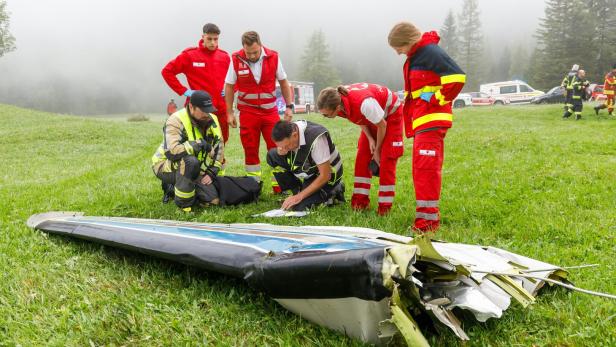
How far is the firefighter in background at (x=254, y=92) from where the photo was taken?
5.32 metres

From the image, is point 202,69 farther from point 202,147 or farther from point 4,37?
point 4,37

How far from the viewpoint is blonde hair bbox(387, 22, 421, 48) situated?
3.59m

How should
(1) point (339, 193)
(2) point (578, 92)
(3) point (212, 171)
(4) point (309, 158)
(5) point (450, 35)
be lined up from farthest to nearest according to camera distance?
(5) point (450, 35) < (2) point (578, 92) < (3) point (212, 171) < (1) point (339, 193) < (4) point (309, 158)

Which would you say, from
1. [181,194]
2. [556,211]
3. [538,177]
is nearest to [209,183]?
[181,194]

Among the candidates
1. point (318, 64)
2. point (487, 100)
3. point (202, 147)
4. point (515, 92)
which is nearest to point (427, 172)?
point (202, 147)

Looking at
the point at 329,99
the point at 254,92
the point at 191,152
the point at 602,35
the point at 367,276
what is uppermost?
the point at 602,35

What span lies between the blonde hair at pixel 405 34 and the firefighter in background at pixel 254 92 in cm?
206

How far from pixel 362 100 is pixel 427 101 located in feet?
2.02

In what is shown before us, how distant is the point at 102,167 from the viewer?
9.38 m

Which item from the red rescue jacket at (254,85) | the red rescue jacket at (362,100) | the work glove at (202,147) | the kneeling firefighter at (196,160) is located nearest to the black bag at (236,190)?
the kneeling firefighter at (196,160)

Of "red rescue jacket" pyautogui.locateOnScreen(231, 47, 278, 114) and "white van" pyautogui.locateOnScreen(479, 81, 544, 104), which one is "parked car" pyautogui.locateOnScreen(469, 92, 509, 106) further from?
"red rescue jacket" pyautogui.locateOnScreen(231, 47, 278, 114)

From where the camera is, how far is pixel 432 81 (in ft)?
11.8

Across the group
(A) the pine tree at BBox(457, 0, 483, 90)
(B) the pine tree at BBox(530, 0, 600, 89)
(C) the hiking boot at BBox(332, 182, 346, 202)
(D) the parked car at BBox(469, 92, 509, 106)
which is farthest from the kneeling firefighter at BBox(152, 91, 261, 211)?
(A) the pine tree at BBox(457, 0, 483, 90)

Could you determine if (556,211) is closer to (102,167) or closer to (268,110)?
(268,110)
